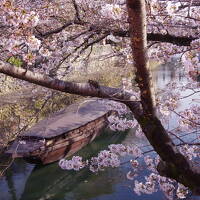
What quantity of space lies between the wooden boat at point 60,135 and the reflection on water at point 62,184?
0.51 meters

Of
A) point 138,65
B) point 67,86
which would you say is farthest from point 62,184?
point 138,65

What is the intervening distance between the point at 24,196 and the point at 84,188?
1.58 m

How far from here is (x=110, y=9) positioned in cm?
210

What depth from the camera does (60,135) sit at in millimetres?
9617

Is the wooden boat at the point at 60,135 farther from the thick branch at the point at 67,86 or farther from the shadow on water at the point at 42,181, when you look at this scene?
the thick branch at the point at 67,86

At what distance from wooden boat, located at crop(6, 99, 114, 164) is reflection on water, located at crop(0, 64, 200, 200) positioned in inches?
20.2

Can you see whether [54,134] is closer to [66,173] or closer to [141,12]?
[66,173]

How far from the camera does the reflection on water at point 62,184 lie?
795 centimetres

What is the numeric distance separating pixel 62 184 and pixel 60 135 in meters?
1.44

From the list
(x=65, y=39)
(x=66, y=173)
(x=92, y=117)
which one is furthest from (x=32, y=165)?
(x=65, y=39)

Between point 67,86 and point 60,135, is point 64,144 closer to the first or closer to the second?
point 60,135

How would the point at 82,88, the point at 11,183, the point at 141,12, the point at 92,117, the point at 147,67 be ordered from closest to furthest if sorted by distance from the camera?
1. the point at 141,12
2. the point at 147,67
3. the point at 82,88
4. the point at 11,183
5. the point at 92,117

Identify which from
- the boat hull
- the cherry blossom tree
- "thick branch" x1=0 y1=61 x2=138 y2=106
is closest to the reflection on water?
Result: the boat hull

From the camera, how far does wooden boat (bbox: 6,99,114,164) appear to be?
9.02 metres
